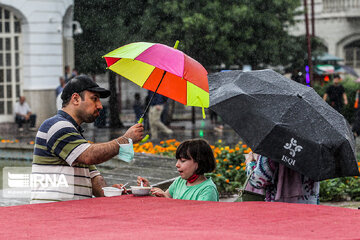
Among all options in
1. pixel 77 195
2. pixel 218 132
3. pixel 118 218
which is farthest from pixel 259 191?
pixel 218 132

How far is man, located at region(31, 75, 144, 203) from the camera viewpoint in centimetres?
474

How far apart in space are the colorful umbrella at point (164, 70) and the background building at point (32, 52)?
66.0ft

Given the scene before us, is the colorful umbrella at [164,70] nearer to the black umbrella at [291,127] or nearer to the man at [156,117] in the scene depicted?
the black umbrella at [291,127]

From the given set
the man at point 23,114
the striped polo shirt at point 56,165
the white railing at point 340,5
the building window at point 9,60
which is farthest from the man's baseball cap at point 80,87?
the white railing at point 340,5

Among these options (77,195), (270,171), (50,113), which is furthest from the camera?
(50,113)

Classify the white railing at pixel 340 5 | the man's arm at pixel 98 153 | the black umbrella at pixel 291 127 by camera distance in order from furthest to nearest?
the white railing at pixel 340 5 → the black umbrella at pixel 291 127 → the man's arm at pixel 98 153

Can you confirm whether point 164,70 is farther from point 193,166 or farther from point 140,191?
point 140,191

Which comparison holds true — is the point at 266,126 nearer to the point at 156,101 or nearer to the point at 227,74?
the point at 227,74

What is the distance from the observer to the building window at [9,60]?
26.0 metres

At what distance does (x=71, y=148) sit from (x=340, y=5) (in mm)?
40910

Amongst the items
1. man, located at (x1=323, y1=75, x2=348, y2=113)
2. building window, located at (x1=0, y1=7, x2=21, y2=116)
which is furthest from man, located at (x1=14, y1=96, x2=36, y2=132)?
man, located at (x1=323, y1=75, x2=348, y2=113)

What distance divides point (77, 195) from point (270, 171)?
137cm

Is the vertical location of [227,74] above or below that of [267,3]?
below

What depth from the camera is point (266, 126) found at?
5.14 m
